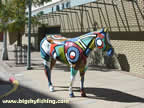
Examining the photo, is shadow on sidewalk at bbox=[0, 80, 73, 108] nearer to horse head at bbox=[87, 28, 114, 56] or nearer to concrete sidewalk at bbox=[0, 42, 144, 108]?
concrete sidewalk at bbox=[0, 42, 144, 108]

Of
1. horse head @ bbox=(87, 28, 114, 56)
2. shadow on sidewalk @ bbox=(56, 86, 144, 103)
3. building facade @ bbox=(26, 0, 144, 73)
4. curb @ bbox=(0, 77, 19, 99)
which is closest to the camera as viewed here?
horse head @ bbox=(87, 28, 114, 56)

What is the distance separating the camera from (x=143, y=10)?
865cm

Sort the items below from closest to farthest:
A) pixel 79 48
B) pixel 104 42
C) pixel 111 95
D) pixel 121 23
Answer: pixel 104 42 → pixel 79 48 → pixel 111 95 → pixel 121 23

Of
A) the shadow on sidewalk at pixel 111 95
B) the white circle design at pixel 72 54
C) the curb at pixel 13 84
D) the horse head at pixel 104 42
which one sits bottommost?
the shadow on sidewalk at pixel 111 95

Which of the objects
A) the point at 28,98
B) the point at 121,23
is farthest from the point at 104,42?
the point at 121,23

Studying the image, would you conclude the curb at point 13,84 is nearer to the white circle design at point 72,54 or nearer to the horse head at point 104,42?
the white circle design at point 72,54

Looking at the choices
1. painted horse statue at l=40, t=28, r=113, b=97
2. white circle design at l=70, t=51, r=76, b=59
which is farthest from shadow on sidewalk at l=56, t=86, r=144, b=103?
white circle design at l=70, t=51, r=76, b=59

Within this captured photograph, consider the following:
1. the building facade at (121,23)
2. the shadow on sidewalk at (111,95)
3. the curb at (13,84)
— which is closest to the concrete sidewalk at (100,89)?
the shadow on sidewalk at (111,95)

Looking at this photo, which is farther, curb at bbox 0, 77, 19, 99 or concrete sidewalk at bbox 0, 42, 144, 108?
curb at bbox 0, 77, 19, 99

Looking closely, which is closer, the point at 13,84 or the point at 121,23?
the point at 13,84

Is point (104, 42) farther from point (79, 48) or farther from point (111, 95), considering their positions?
point (111, 95)

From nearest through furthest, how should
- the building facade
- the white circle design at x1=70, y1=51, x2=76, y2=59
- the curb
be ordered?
the white circle design at x1=70, y1=51, x2=76, y2=59
the curb
the building facade

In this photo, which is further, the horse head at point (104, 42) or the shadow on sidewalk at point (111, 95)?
the shadow on sidewalk at point (111, 95)

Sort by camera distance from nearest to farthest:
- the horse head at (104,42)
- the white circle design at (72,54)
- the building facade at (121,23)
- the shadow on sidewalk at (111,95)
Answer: the horse head at (104,42) → the white circle design at (72,54) → the shadow on sidewalk at (111,95) → the building facade at (121,23)
